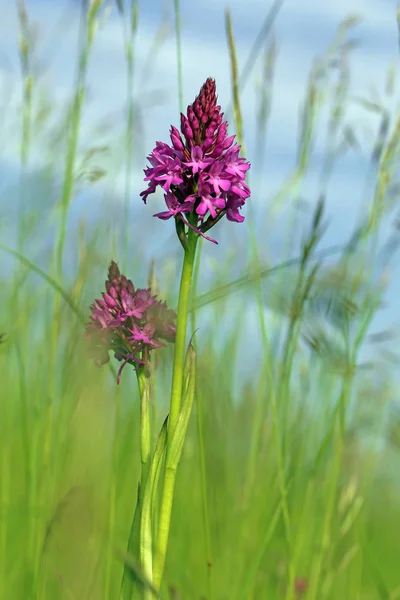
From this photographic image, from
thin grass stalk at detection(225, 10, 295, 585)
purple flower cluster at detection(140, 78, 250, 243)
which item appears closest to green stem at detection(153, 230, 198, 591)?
purple flower cluster at detection(140, 78, 250, 243)

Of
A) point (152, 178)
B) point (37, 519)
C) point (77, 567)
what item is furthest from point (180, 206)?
point (37, 519)

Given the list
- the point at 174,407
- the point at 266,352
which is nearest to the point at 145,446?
the point at 174,407

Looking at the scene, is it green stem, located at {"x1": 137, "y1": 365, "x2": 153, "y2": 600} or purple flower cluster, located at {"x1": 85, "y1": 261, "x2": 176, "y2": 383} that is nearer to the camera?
green stem, located at {"x1": 137, "y1": 365, "x2": 153, "y2": 600}

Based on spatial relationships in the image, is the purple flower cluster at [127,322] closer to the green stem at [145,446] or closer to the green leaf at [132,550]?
the green stem at [145,446]

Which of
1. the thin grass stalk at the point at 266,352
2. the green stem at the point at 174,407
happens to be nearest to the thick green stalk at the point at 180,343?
the green stem at the point at 174,407

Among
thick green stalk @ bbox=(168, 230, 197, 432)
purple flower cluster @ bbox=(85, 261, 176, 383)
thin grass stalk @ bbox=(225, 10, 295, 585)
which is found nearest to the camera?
thick green stalk @ bbox=(168, 230, 197, 432)

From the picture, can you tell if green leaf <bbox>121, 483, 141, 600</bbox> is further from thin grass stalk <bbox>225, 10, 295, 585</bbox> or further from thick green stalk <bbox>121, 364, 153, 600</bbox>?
thin grass stalk <bbox>225, 10, 295, 585</bbox>

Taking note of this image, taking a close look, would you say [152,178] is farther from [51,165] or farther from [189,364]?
[51,165]
